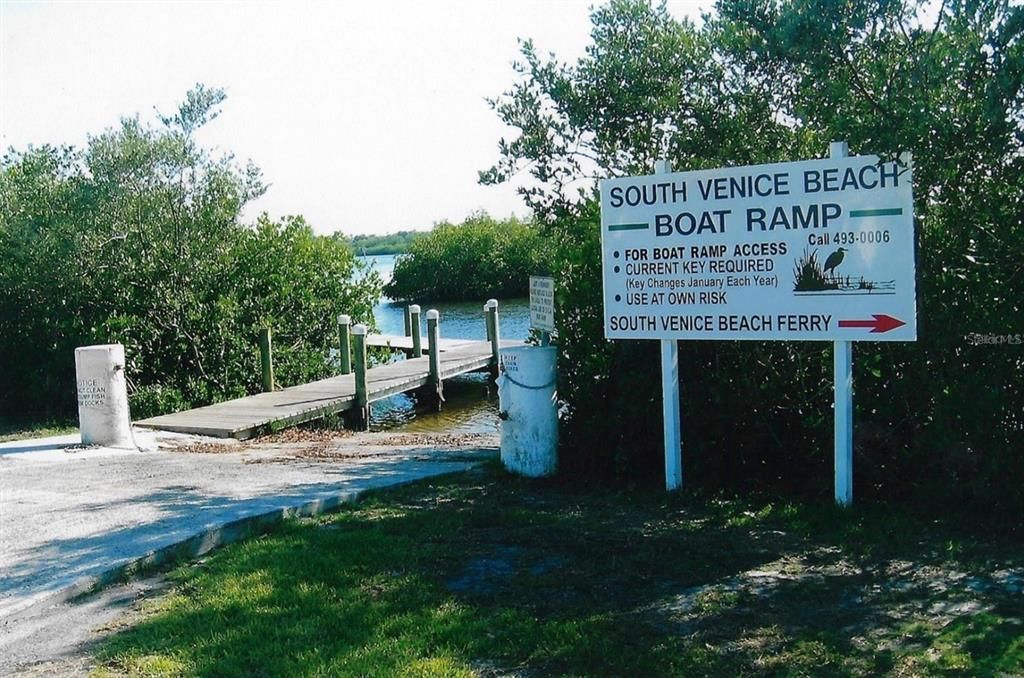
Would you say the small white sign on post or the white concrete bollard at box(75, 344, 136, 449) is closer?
the small white sign on post

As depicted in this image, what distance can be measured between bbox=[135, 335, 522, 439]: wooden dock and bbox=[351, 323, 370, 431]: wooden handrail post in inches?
3.9

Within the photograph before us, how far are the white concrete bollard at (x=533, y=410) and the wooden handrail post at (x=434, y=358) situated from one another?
1057 cm

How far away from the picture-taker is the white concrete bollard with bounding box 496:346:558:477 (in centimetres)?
791

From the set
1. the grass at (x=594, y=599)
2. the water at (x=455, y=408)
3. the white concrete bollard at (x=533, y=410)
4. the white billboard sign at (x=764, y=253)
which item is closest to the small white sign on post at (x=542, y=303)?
the white concrete bollard at (x=533, y=410)

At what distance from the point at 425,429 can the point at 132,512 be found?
10.4 meters

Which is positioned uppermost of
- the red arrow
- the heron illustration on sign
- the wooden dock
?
the heron illustration on sign

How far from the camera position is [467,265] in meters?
45.7

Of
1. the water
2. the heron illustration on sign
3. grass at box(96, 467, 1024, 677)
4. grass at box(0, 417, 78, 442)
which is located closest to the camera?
grass at box(96, 467, 1024, 677)

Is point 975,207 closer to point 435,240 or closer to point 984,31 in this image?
point 984,31

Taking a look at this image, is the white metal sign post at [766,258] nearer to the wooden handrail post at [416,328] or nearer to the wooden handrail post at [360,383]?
the wooden handrail post at [360,383]

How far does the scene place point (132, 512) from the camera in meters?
7.22

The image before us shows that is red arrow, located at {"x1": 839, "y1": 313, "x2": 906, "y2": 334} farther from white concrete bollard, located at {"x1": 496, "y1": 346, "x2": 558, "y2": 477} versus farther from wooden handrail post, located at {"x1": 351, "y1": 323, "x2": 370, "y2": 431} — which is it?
wooden handrail post, located at {"x1": 351, "y1": 323, "x2": 370, "y2": 431}

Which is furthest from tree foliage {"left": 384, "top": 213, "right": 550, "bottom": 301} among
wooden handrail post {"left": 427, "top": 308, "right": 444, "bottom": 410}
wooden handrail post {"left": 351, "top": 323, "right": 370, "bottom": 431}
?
wooden handrail post {"left": 351, "top": 323, "right": 370, "bottom": 431}

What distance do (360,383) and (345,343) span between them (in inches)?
97.6
